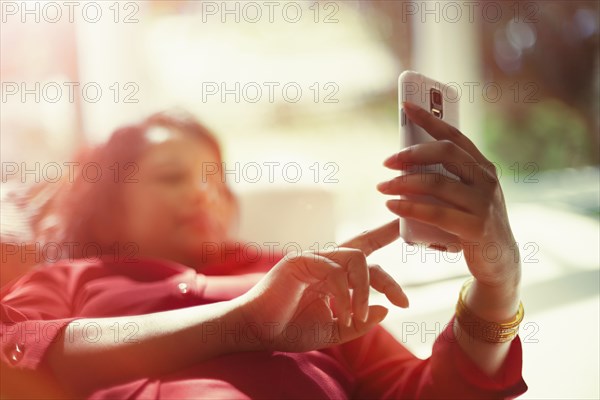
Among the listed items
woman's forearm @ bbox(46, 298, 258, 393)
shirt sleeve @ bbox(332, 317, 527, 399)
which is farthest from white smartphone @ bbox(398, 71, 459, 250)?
woman's forearm @ bbox(46, 298, 258, 393)

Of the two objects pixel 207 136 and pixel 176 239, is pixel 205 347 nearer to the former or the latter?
pixel 176 239

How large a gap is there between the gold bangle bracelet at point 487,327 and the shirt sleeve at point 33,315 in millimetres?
546

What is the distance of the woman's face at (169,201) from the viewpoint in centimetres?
94

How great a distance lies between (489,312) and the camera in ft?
2.27

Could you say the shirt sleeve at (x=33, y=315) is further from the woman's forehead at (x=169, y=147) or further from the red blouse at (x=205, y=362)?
the woman's forehead at (x=169, y=147)

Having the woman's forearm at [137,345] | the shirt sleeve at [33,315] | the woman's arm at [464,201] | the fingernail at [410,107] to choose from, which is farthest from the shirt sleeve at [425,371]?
the shirt sleeve at [33,315]

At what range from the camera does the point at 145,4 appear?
4.04 ft

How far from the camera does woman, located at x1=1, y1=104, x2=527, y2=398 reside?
0.62m

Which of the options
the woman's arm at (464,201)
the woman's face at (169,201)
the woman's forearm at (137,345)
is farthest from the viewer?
the woman's face at (169,201)

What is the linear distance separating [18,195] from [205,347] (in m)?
0.45

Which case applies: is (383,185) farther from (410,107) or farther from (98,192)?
(98,192)

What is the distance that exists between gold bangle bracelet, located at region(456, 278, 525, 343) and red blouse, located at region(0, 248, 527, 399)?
37 millimetres

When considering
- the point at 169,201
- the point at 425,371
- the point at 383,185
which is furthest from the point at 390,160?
the point at 169,201

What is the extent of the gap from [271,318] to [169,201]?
0.34m
